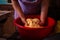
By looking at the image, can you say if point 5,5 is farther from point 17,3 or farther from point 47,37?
point 47,37

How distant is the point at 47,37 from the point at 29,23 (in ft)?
0.31

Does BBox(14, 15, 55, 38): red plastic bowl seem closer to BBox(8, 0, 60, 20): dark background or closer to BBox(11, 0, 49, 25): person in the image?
BBox(11, 0, 49, 25): person

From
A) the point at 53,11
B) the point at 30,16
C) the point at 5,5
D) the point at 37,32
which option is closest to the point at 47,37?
the point at 37,32

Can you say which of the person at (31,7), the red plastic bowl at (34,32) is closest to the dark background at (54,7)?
the person at (31,7)

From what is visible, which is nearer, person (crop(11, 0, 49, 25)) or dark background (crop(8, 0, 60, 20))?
person (crop(11, 0, 49, 25))

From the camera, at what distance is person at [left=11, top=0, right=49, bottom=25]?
0.59m

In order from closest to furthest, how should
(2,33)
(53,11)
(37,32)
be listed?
1. (37,32)
2. (2,33)
3. (53,11)

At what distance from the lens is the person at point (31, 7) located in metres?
0.59

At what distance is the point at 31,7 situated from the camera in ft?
2.12

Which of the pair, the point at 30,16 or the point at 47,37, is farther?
the point at 30,16

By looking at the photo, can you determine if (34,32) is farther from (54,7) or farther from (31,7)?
(54,7)

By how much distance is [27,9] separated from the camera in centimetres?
66

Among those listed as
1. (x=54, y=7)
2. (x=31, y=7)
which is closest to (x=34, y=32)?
(x=31, y=7)

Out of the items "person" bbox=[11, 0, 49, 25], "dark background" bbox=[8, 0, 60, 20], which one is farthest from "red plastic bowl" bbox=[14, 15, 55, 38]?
"dark background" bbox=[8, 0, 60, 20]
